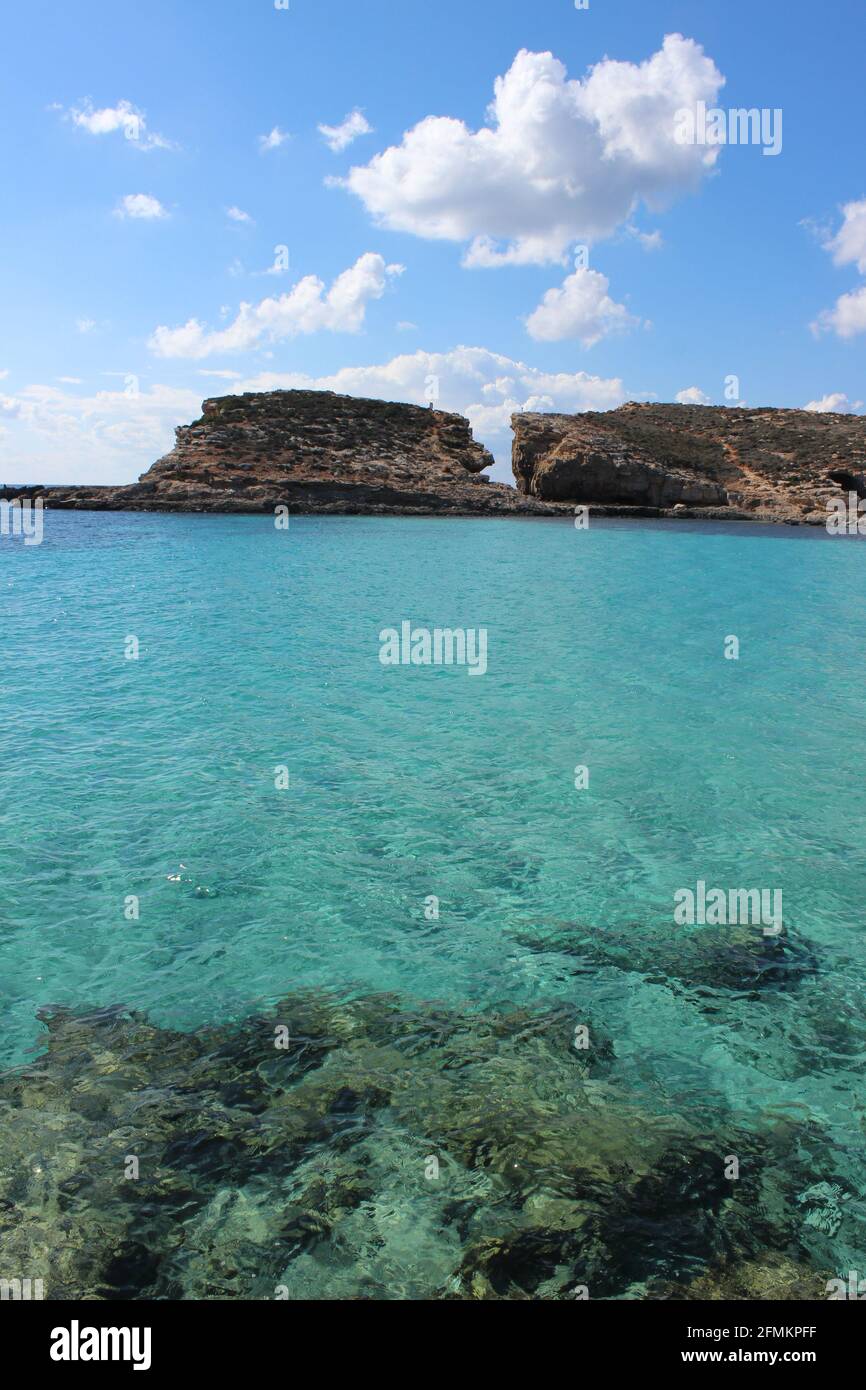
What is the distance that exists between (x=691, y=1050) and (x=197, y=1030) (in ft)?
11.4

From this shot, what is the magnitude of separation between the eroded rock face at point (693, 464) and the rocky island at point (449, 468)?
158 mm

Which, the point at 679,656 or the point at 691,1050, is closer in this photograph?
the point at 691,1050

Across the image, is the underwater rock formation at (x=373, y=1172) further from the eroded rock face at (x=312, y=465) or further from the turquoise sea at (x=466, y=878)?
the eroded rock face at (x=312, y=465)

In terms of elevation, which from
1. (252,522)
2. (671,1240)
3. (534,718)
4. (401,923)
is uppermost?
(252,522)

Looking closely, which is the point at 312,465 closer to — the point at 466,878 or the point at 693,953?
the point at 466,878

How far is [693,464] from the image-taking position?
84500 millimetres

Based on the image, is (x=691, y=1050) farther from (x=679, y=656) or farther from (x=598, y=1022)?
(x=679, y=656)

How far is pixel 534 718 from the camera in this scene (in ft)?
43.4

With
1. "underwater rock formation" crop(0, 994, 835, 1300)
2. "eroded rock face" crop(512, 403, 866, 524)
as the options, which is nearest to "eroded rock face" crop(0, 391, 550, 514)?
"eroded rock face" crop(512, 403, 866, 524)

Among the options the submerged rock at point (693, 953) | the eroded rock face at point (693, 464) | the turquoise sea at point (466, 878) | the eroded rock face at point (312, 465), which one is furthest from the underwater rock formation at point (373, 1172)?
the eroded rock face at point (693, 464)

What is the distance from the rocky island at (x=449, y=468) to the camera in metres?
69.6

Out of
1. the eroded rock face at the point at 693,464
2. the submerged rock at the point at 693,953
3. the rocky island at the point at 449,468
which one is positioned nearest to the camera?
the submerged rock at the point at 693,953

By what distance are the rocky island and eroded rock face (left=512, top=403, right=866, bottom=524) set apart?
158 mm
